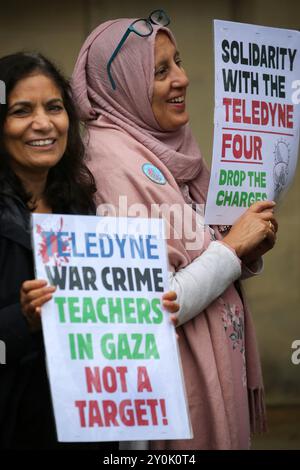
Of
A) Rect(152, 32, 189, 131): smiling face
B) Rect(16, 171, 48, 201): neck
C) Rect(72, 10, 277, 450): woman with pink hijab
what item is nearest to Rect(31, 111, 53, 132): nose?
Rect(16, 171, 48, 201): neck

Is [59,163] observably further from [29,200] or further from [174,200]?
[174,200]

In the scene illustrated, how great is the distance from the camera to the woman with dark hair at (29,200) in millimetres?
4047

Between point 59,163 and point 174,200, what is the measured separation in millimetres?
393

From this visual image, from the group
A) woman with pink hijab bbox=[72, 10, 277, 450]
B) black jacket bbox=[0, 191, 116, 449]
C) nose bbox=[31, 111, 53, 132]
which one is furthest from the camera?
woman with pink hijab bbox=[72, 10, 277, 450]

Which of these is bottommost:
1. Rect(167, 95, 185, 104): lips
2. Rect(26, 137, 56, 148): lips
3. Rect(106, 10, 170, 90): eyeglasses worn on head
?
Rect(26, 137, 56, 148): lips

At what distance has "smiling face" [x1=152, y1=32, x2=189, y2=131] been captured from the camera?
4.52m

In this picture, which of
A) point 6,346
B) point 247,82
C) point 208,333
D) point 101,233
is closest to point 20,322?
point 6,346

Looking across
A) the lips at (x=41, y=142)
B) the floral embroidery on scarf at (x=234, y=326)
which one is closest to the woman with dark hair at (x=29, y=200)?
the lips at (x=41, y=142)

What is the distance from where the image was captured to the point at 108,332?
405 centimetres

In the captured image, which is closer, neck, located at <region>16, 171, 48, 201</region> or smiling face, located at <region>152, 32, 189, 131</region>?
neck, located at <region>16, 171, 48, 201</region>

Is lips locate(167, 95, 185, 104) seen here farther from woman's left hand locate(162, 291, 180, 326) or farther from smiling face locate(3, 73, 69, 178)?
woman's left hand locate(162, 291, 180, 326)

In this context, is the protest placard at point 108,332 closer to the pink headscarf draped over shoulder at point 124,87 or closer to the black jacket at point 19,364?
the black jacket at point 19,364

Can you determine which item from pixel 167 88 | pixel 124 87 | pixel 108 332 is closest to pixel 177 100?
pixel 167 88

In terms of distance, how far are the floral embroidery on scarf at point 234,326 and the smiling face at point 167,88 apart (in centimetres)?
62
